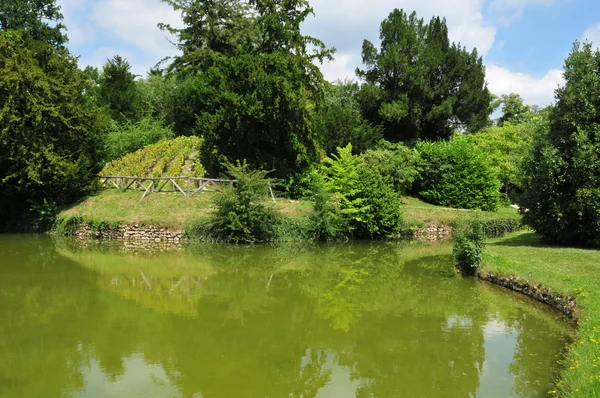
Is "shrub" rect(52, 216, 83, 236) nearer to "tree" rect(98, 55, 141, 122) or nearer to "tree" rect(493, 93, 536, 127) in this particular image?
"tree" rect(98, 55, 141, 122)

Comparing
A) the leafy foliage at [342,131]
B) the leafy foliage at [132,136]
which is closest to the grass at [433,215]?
the leafy foliage at [342,131]

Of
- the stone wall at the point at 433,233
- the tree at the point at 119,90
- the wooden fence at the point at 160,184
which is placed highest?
the tree at the point at 119,90

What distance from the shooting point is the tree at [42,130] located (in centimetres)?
2284

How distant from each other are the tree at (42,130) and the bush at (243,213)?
871 cm

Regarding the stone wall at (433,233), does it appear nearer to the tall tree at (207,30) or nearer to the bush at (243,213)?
the bush at (243,213)

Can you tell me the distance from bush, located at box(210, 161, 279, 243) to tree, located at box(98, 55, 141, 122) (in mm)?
22350

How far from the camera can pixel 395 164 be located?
1158 inches

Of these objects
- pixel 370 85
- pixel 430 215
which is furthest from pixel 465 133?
pixel 430 215

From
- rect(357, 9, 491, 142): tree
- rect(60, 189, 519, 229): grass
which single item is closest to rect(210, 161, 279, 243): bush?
rect(60, 189, 519, 229): grass

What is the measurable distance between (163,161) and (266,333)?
74.9ft

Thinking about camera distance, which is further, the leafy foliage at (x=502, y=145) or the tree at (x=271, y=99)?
the leafy foliage at (x=502, y=145)

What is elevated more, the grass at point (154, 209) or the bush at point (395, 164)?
the bush at point (395, 164)

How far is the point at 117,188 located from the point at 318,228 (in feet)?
38.7

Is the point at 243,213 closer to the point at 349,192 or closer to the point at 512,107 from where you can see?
the point at 349,192
